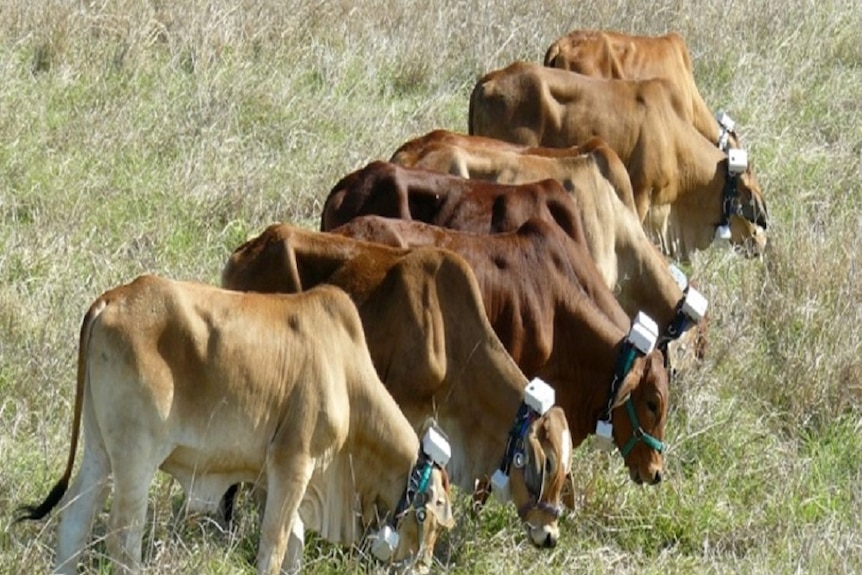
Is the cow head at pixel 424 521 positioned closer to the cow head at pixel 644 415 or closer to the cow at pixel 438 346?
the cow at pixel 438 346

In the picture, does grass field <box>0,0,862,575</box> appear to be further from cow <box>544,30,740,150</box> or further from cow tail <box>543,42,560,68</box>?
cow tail <box>543,42,560,68</box>

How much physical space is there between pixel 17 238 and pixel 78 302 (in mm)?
1030

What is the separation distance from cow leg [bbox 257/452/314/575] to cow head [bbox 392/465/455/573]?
0.44 meters

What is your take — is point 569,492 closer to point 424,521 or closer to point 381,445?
point 424,521

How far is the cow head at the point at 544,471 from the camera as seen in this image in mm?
7516

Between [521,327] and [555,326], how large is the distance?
0.16m

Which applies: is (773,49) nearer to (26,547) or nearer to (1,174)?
(1,174)

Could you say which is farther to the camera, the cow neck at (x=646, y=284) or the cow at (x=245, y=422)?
the cow neck at (x=646, y=284)

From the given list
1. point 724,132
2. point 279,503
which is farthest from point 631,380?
point 724,132

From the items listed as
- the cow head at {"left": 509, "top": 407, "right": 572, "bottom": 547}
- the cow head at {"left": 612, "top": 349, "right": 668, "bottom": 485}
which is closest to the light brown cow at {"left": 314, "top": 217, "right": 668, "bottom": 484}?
the cow head at {"left": 612, "top": 349, "right": 668, "bottom": 485}

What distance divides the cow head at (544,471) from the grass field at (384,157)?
277 millimetres

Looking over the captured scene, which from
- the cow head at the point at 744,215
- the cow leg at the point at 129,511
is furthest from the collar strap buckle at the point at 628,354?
the cow head at the point at 744,215

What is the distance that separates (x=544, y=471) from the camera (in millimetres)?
7523

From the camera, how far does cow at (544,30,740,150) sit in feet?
41.3
